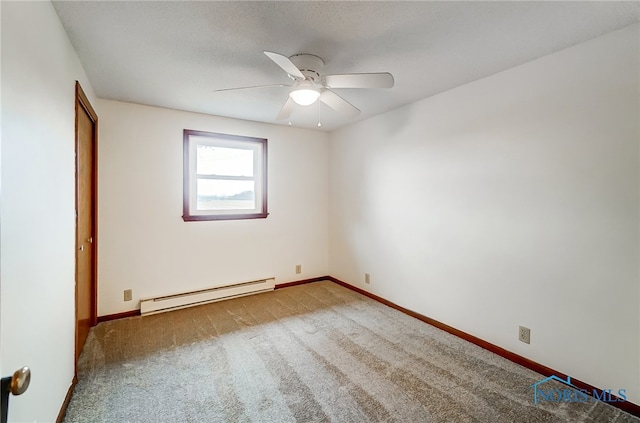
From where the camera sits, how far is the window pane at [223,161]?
370cm

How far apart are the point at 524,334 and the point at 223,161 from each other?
3644 mm

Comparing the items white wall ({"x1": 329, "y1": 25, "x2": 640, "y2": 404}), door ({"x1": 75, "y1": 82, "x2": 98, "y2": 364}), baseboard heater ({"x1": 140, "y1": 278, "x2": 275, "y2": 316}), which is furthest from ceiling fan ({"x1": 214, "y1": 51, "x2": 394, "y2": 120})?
baseboard heater ({"x1": 140, "y1": 278, "x2": 275, "y2": 316})

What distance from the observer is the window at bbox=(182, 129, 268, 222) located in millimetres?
3602

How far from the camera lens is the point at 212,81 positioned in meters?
2.62

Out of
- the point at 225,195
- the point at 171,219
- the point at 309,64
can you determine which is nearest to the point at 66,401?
the point at 171,219

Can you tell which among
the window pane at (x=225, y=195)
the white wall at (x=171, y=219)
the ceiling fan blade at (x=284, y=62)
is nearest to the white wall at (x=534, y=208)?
the white wall at (x=171, y=219)

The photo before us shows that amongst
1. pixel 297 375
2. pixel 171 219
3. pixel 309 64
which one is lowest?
pixel 297 375

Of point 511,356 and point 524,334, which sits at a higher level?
point 524,334

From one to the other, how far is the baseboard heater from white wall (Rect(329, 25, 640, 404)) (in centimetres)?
180

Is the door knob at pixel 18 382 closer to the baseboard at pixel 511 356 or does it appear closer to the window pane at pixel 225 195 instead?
the baseboard at pixel 511 356

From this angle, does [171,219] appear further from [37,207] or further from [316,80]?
[316,80]

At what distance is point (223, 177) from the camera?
12.6ft

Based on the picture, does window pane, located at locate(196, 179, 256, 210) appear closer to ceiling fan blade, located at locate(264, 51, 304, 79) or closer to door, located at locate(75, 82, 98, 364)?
door, located at locate(75, 82, 98, 364)

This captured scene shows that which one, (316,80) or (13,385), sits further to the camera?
(316,80)
